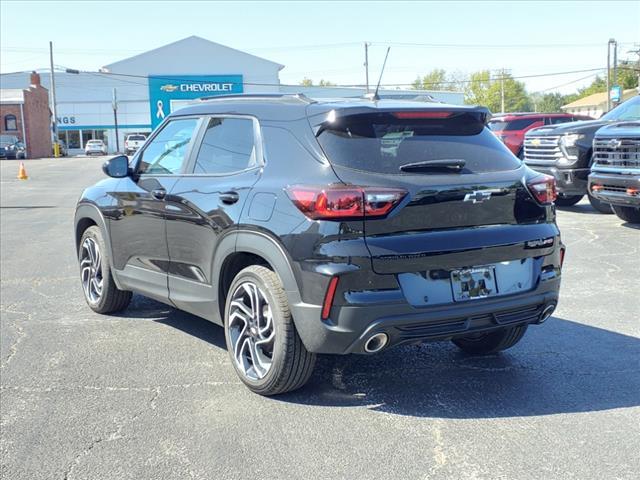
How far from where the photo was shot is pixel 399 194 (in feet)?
12.4

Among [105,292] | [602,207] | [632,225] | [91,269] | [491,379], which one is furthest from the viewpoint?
[602,207]

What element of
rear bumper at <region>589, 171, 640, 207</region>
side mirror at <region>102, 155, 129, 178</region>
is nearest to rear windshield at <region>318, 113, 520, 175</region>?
side mirror at <region>102, 155, 129, 178</region>

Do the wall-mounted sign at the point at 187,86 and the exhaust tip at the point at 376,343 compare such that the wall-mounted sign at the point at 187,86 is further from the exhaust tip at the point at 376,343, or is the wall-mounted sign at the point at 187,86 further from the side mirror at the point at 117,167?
the exhaust tip at the point at 376,343

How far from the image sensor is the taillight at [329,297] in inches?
146

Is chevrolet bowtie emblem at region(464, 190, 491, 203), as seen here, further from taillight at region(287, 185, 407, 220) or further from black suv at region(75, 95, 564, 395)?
taillight at region(287, 185, 407, 220)

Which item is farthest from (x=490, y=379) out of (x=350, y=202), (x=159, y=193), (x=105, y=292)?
(x=105, y=292)

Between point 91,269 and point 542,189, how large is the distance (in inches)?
161

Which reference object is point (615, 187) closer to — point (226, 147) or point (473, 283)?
point (473, 283)

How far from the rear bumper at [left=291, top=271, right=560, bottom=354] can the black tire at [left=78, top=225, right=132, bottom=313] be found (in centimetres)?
279

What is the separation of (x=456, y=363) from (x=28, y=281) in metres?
5.21

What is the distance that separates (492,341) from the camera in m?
4.97

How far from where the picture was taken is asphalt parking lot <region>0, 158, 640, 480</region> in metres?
3.44

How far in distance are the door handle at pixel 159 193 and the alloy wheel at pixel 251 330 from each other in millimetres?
1134

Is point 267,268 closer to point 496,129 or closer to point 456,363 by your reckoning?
point 456,363
